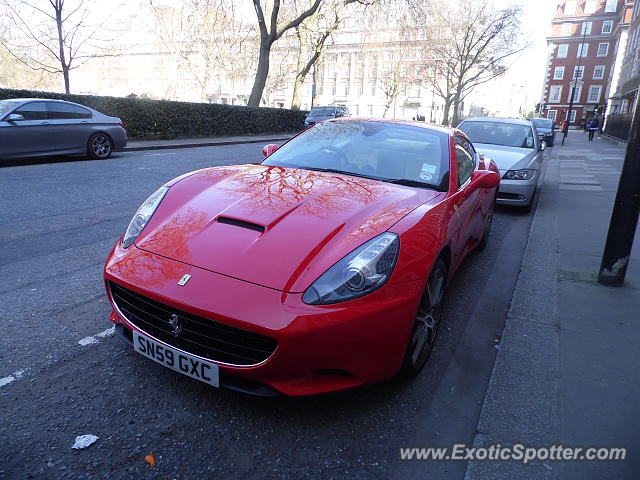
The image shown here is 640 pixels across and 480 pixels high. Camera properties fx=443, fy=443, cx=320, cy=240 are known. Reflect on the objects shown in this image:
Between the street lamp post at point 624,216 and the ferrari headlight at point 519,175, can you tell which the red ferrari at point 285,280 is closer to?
the street lamp post at point 624,216

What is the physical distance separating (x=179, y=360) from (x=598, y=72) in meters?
80.5

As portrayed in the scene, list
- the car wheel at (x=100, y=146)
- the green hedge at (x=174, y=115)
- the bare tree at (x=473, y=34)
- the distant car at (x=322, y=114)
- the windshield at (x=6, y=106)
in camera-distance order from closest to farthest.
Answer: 1. the windshield at (x=6, y=106)
2. the car wheel at (x=100, y=146)
3. the green hedge at (x=174, y=115)
4. the distant car at (x=322, y=114)
5. the bare tree at (x=473, y=34)

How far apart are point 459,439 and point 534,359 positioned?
0.96 metres

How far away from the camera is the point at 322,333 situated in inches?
73.9

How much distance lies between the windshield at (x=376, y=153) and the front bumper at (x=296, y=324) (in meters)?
1.28

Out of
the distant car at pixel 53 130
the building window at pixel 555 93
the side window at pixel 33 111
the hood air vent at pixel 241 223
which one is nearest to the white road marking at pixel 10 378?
the hood air vent at pixel 241 223

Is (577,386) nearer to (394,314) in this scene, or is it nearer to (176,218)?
(394,314)

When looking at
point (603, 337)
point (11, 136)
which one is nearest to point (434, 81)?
point (11, 136)

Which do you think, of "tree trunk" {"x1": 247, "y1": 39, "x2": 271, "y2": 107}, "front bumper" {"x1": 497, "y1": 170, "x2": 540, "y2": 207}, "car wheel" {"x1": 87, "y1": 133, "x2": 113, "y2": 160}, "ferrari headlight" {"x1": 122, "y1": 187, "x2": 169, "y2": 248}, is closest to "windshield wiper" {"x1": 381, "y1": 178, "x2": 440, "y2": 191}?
"ferrari headlight" {"x1": 122, "y1": 187, "x2": 169, "y2": 248}

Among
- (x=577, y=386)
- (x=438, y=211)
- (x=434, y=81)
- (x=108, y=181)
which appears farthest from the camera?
(x=434, y=81)

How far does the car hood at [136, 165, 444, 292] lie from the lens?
2.07m

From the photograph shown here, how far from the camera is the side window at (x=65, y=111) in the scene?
32.9 feet

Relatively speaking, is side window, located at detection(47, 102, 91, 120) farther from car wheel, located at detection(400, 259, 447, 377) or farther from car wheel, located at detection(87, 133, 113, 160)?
car wheel, located at detection(400, 259, 447, 377)

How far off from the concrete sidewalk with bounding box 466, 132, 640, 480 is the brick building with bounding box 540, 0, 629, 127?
70.2 meters
